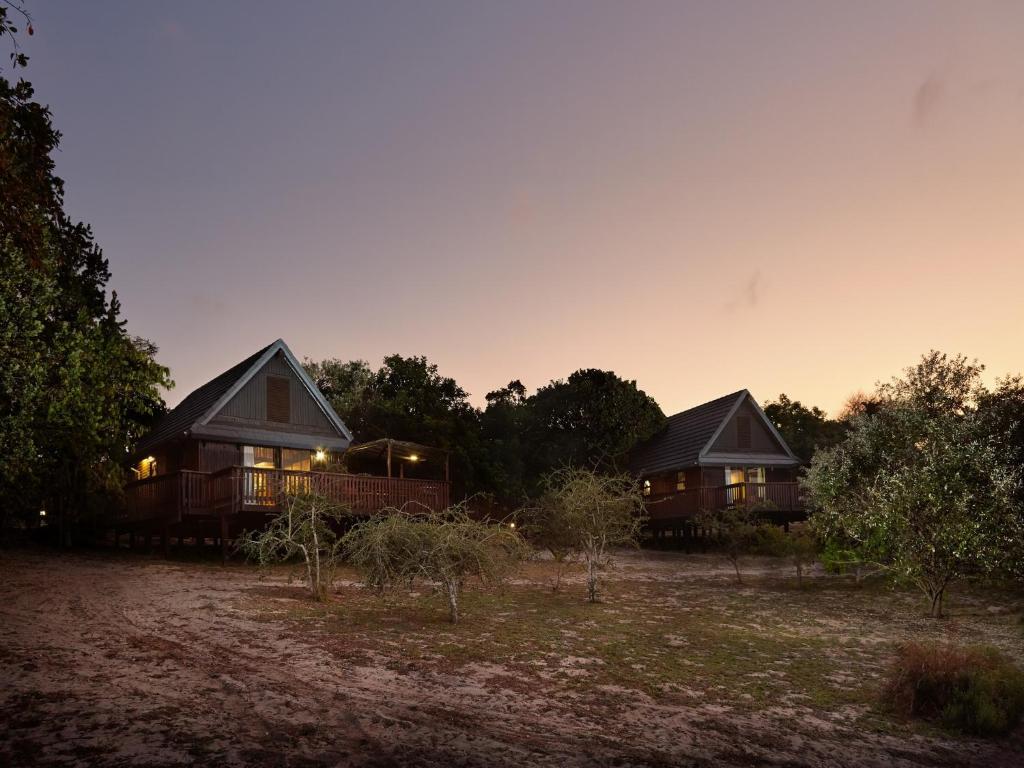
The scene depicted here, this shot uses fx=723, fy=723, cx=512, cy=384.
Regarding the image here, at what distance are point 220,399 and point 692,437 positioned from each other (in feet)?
75.5

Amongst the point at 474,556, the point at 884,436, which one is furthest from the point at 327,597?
the point at 884,436

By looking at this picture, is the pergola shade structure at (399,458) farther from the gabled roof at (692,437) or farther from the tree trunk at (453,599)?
the gabled roof at (692,437)

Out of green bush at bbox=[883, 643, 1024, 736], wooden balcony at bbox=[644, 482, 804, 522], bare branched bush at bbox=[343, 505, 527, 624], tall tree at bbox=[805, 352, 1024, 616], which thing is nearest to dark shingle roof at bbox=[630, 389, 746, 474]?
wooden balcony at bbox=[644, 482, 804, 522]

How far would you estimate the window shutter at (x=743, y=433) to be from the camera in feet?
122

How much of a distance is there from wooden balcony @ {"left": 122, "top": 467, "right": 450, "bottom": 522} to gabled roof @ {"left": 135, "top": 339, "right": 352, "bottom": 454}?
2.96 m

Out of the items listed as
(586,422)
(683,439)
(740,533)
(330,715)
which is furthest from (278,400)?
(330,715)

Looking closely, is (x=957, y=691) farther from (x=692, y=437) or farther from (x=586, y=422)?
(x=586, y=422)

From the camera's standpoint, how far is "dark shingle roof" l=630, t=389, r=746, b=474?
36.5m

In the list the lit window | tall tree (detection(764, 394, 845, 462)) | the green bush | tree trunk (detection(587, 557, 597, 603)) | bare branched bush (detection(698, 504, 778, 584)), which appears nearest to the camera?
the green bush

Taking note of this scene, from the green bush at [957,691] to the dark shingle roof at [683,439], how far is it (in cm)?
2427

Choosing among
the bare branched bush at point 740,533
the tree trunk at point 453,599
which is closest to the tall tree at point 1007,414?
the bare branched bush at point 740,533

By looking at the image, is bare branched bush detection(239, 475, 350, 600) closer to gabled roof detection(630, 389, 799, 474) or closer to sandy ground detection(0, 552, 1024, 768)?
sandy ground detection(0, 552, 1024, 768)

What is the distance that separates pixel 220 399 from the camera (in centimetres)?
2658

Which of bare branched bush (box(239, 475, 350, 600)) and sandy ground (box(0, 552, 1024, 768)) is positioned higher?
bare branched bush (box(239, 475, 350, 600))
